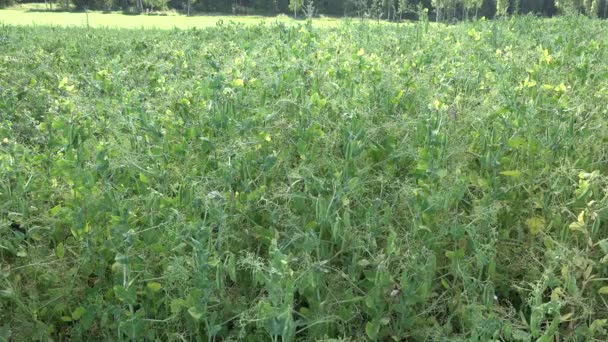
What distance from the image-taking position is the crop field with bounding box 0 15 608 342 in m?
1.99

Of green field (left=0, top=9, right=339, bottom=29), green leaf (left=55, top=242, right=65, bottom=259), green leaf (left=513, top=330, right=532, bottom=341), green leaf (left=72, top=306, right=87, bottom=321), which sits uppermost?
green field (left=0, top=9, right=339, bottom=29)

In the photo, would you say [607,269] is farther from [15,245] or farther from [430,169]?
[15,245]

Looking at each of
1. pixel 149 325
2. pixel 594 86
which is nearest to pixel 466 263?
pixel 149 325

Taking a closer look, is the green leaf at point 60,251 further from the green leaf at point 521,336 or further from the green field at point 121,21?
the green field at point 121,21

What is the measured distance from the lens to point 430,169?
2457 millimetres

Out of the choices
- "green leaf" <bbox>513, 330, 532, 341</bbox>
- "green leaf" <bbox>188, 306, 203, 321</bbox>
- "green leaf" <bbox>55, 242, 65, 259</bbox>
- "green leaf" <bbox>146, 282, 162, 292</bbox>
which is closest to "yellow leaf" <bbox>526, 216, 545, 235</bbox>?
"green leaf" <bbox>513, 330, 532, 341</bbox>

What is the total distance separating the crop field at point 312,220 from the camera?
78.4 inches

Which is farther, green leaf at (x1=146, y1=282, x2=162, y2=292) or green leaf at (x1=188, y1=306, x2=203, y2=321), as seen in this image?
green leaf at (x1=146, y1=282, x2=162, y2=292)

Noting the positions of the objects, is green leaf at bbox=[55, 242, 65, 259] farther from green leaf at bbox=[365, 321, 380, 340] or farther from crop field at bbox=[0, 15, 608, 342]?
green leaf at bbox=[365, 321, 380, 340]

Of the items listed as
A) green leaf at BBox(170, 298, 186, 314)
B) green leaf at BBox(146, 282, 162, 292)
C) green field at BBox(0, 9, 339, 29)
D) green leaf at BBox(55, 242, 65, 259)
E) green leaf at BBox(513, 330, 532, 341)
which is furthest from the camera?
green field at BBox(0, 9, 339, 29)

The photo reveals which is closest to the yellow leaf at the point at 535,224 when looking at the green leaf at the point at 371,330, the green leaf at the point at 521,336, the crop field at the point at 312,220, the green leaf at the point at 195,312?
the crop field at the point at 312,220

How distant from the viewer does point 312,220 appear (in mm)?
2449

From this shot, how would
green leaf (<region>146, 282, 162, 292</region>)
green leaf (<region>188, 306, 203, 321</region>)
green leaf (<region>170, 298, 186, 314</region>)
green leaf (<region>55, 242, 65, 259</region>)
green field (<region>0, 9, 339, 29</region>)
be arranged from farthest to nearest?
green field (<region>0, 9, 339, 29</region>) < green leaf (<region>55, 242, 65, 259</region>) < green leaf (<region>146, 282, 162, 292</region>) < green leaf (<region>170, 298, 186, 314</region>) < green leaf (<region>188, 306, 203, 321</region>)

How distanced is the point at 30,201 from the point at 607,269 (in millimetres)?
2662
